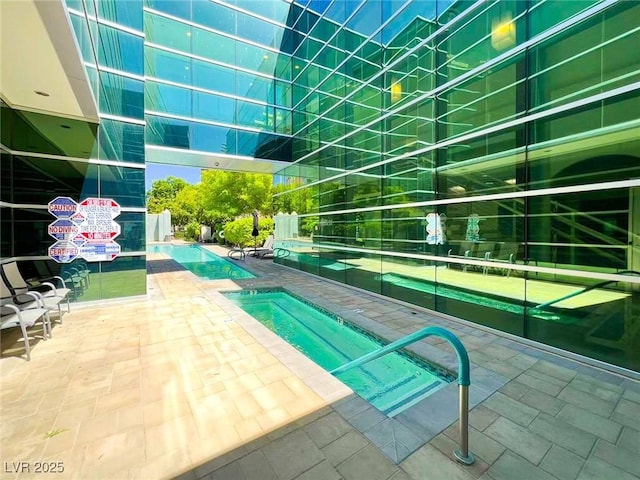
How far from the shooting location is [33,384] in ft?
11.4

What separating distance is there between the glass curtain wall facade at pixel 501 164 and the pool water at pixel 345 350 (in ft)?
6.74

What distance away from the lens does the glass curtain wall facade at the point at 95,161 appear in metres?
5.92

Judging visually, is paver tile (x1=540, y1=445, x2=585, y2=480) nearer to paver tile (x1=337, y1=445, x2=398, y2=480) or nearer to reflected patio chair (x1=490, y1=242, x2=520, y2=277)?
paver tile (x1=337, y1=445, x2=398, y2=480)

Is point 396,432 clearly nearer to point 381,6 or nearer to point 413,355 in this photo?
point 413,355

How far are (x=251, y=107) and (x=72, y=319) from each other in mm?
10267

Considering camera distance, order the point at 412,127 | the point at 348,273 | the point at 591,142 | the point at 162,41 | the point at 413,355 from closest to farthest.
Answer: the point at 591,142, the point at 413,355, the point at 412,127, the point at 348,273, the point at 162,41

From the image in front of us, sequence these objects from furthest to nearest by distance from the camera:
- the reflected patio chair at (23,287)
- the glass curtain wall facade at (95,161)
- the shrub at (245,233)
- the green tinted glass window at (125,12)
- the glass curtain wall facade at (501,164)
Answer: the shrub at (245,233)
the green tinted glass window at (125,12)
the glass curtain wall facade at (95,161)
the reflected patio chair at (23,287)
the glass curtain wall facade at (501,164)

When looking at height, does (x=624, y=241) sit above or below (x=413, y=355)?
above

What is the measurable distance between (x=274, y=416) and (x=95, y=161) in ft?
23.6

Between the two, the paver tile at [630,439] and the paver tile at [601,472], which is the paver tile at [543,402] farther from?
the paver tile at [601,472]

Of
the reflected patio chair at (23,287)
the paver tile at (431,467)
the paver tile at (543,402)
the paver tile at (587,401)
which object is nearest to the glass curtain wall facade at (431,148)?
the reflected patio chair at (23,287)

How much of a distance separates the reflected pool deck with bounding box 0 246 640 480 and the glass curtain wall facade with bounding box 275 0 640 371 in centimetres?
96

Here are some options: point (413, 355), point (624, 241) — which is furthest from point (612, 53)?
point (413, 355)

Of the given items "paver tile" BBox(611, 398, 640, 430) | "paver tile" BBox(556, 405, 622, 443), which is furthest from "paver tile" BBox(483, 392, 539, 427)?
"paver tile" BBox(611, 398, 640, 430)
